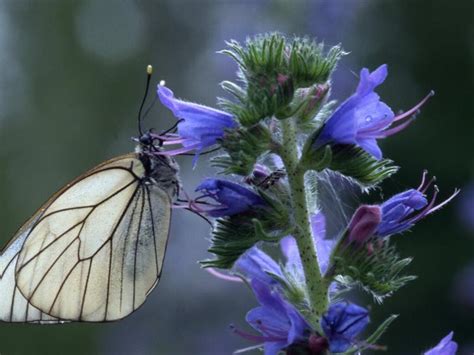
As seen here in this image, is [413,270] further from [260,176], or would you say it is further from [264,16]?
[260,176]

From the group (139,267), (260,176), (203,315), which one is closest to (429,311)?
(203,315)

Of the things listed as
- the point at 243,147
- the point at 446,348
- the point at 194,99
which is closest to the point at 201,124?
the point at 243,147

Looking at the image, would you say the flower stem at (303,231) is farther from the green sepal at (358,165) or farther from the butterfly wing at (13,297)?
the butterfly wing at (13,297)

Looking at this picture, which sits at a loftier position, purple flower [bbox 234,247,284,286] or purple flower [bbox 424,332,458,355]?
purple flower [bbox 234,247,284,286]

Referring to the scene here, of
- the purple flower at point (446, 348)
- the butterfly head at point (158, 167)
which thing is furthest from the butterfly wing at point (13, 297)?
the purple flower at point (446, 348)

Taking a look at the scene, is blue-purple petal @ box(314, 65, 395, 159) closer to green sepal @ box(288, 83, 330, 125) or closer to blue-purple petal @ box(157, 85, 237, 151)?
green sepal @ box(288, 83, 330, 125)

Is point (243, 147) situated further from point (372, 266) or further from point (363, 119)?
point (372, 266)

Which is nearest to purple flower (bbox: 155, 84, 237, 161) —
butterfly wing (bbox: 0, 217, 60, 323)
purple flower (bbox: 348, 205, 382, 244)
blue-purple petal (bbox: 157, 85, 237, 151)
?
blue-purple petal (bbox: 157, 85, 237, 151)
